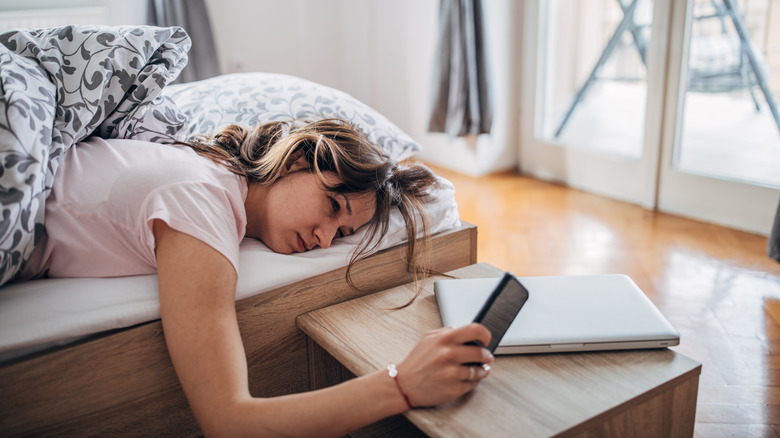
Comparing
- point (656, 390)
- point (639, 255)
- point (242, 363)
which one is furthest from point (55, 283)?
point (639, 255)

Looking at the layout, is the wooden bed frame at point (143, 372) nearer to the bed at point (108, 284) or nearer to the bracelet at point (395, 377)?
the bed at point (108, 284)

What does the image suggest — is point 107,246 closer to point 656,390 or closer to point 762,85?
point 656,390

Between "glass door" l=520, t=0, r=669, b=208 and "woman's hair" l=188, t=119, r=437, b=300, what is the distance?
1.64m

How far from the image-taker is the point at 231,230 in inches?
37.8

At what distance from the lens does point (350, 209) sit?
1.09 metres

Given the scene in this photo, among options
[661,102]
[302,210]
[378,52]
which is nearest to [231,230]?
[302,210]

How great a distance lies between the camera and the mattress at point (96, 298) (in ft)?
2.76

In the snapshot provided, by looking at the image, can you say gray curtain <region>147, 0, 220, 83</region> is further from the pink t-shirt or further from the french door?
the pink t-shirt

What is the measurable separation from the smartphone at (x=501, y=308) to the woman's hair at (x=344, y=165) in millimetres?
292

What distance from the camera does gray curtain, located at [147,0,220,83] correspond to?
9.59 feet

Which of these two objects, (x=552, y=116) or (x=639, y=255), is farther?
(x=552, y=116)

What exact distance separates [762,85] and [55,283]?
2344 millimetres

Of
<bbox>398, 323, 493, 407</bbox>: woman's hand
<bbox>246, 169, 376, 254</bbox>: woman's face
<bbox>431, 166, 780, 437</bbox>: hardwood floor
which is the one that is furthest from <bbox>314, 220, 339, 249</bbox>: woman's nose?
<bbox>431, 166, 780, 437</bbox>: hardwood floor

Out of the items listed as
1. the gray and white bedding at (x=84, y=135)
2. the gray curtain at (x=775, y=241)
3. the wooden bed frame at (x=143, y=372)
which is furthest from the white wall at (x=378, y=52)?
the wooden bed frame at (x=143, y=372)
